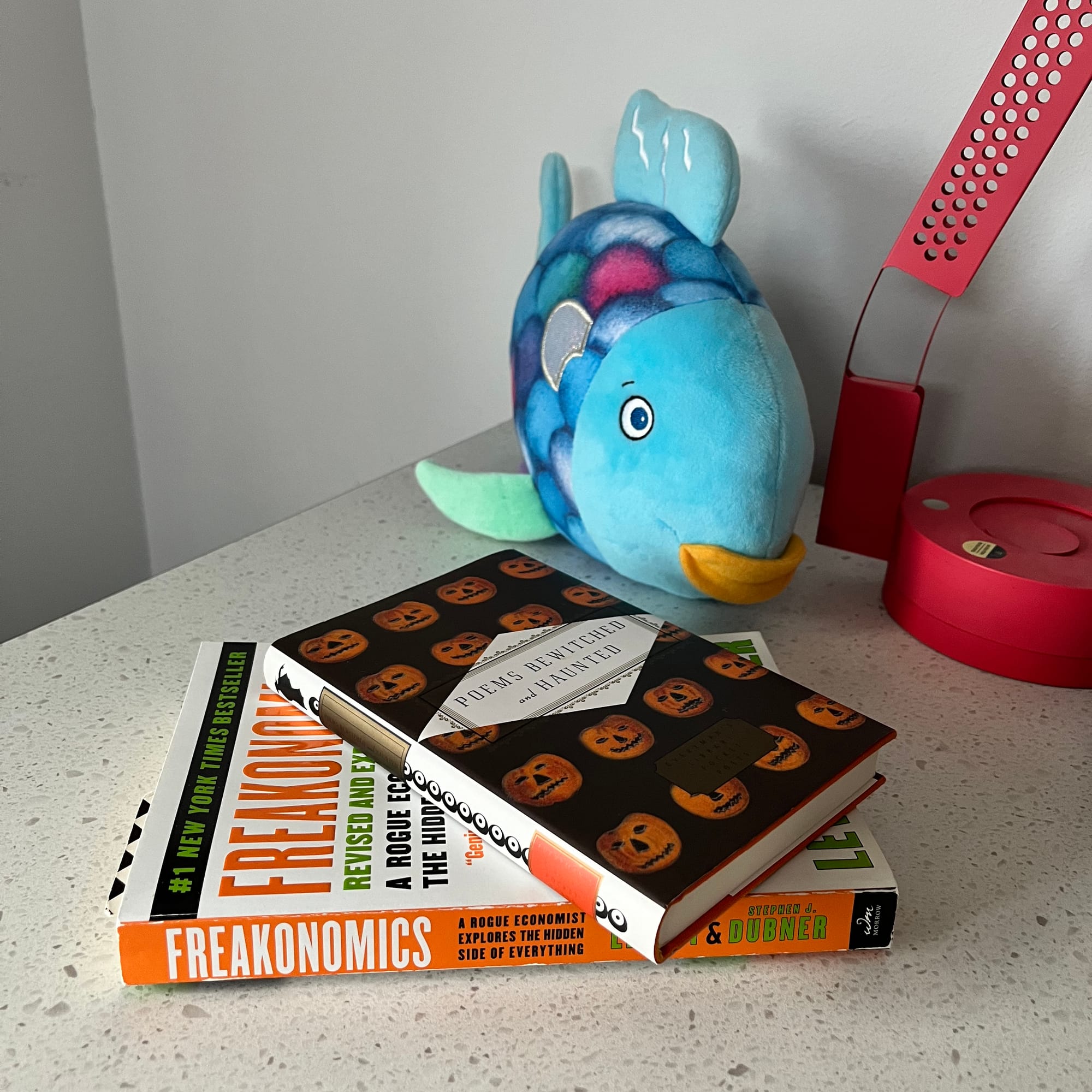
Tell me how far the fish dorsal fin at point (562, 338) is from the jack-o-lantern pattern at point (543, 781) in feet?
0.89

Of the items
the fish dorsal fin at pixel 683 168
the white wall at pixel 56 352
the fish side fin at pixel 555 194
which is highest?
the fish dorsal fin at pixel 683 168

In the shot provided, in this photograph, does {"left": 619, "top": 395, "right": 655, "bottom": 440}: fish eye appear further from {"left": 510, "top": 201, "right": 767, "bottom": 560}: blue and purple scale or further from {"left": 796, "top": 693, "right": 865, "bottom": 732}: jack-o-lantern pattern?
{"left": 796, "top": 693, "right": 865, "bottom": 732}: jack-o-lantern pattern

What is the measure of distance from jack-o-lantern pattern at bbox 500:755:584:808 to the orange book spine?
0.04m

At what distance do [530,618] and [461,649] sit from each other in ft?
0.16

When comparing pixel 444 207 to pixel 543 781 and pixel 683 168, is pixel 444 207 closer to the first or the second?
pixel 683 168

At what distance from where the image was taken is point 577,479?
63 centimetres

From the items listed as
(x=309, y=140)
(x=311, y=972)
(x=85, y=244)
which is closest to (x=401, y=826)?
(x=311, y=972)

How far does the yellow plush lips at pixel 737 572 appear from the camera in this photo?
0.59 m

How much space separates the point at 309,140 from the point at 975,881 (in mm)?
881

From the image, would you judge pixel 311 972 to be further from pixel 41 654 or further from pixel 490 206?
pixel 490 206

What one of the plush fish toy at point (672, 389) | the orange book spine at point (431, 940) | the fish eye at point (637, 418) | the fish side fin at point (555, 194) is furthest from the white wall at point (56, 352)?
the orange book spine at point (431, 940)

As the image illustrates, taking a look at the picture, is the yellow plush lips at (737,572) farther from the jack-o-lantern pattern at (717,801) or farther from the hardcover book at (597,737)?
the jack-o-lantern pattern at (717,801)

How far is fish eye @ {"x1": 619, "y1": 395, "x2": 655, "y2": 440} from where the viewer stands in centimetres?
59

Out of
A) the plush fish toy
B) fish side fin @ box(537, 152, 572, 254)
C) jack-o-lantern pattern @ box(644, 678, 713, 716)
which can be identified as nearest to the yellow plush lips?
the plush fish toy
